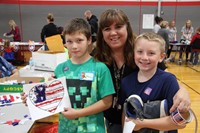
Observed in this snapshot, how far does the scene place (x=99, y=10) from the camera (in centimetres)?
1071

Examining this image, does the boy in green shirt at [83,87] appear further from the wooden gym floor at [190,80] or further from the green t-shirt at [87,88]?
the wooden gym floor at [190,80]

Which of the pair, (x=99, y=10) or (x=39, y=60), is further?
(x=99, y=10)

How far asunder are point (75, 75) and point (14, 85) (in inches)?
50.2

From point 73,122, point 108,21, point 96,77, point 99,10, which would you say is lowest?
point 73,122

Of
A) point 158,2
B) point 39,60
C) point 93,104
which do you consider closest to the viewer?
point 93,104

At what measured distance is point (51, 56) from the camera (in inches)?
125

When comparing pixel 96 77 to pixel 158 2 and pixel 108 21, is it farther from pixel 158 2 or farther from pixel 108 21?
pixel 158 2

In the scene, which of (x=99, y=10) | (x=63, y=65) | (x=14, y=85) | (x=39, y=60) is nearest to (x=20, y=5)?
(x=99, y=10)

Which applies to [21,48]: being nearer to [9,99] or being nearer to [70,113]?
[9,99]

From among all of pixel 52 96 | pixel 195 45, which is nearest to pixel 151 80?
pixel 52 96

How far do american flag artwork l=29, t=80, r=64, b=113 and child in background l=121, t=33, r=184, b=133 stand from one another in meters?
0.50

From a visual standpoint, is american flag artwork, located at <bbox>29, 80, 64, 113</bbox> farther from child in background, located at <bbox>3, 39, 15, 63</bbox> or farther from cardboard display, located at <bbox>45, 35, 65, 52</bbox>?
child in background, located at <bbox>3, 39, 15, 63</bbox>

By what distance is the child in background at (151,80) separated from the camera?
1.23m

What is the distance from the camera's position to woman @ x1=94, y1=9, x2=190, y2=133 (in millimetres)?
1535
